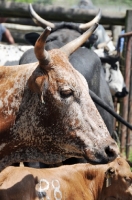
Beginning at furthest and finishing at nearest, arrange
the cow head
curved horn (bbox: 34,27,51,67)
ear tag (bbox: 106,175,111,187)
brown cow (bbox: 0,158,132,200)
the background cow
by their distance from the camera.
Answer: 1. the background cow
2. ear tag (bbox: 106,175,111,187)
3. brown cow (bbox: 0,158,132,200)
4. the cow head
5. curved horn (bbox: 34,27,51,67)

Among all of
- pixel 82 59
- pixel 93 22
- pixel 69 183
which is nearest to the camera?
pixel 69 183

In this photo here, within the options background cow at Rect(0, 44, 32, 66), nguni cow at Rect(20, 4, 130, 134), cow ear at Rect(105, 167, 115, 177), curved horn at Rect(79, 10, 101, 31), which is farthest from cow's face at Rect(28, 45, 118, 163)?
background cow at Rect(0, 44, 32, 66)

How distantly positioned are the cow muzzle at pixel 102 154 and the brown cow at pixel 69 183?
126 cm

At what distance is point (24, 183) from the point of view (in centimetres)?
555

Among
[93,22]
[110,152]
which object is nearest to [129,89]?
[93,22]

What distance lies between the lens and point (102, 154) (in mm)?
4281

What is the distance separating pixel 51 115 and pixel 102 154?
17.6 inches

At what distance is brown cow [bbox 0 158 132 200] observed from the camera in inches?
218

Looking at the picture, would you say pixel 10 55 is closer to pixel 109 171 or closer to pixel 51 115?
pixel 109 171

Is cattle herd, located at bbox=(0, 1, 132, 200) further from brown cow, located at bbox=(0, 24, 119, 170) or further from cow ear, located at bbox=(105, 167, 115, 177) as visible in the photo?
cow ear, located at bbox=(105, 167, 115, 177)

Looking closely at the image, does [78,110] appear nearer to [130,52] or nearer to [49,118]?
[49,118]

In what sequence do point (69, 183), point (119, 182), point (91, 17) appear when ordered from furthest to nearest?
point (91, 17), point (119, 182), point (69, 183)

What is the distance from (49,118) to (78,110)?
21cm

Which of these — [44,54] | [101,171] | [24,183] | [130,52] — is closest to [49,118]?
[44,54]
